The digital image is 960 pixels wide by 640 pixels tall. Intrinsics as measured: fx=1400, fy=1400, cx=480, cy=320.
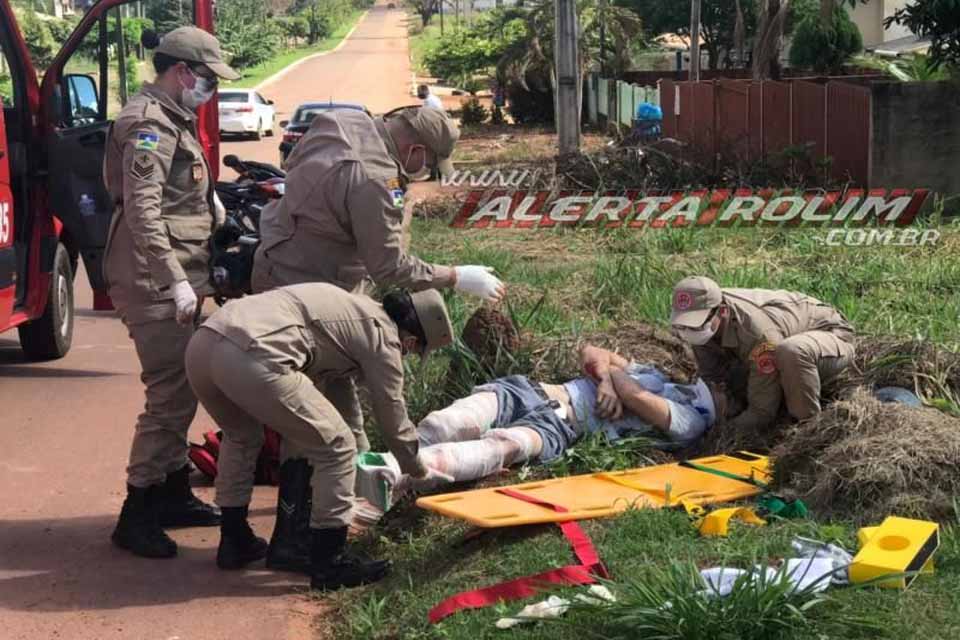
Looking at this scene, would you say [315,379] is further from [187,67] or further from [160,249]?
[187,67]

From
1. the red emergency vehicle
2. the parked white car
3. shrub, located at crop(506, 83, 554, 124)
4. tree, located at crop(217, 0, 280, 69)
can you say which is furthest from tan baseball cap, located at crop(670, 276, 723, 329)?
tree, located at crop(217, 0, 280, 69)

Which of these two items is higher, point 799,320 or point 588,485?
point 799,320

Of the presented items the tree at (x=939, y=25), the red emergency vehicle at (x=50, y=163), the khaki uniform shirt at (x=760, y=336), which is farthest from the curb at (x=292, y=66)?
the khaki uniform shirt at (x=760, y=336)

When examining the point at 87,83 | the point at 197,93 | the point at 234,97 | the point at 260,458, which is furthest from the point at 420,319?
the point at 234,97

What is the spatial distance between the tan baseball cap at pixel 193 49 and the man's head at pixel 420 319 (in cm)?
137

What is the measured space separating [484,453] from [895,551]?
2.14m

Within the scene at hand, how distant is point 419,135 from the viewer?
568cm

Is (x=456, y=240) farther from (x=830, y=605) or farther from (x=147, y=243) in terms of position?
(x=830, y=605)

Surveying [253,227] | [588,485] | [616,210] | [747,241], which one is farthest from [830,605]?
[616,210]

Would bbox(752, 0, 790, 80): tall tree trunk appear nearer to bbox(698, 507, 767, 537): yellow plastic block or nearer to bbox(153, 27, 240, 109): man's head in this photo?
bbox(153, 27, 240, 109): man's head

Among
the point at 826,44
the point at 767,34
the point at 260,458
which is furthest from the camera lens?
the point at 826,44

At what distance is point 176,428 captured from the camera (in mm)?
6035

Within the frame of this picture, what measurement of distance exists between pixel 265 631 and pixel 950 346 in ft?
12.9

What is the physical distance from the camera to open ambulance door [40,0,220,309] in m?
8.82
